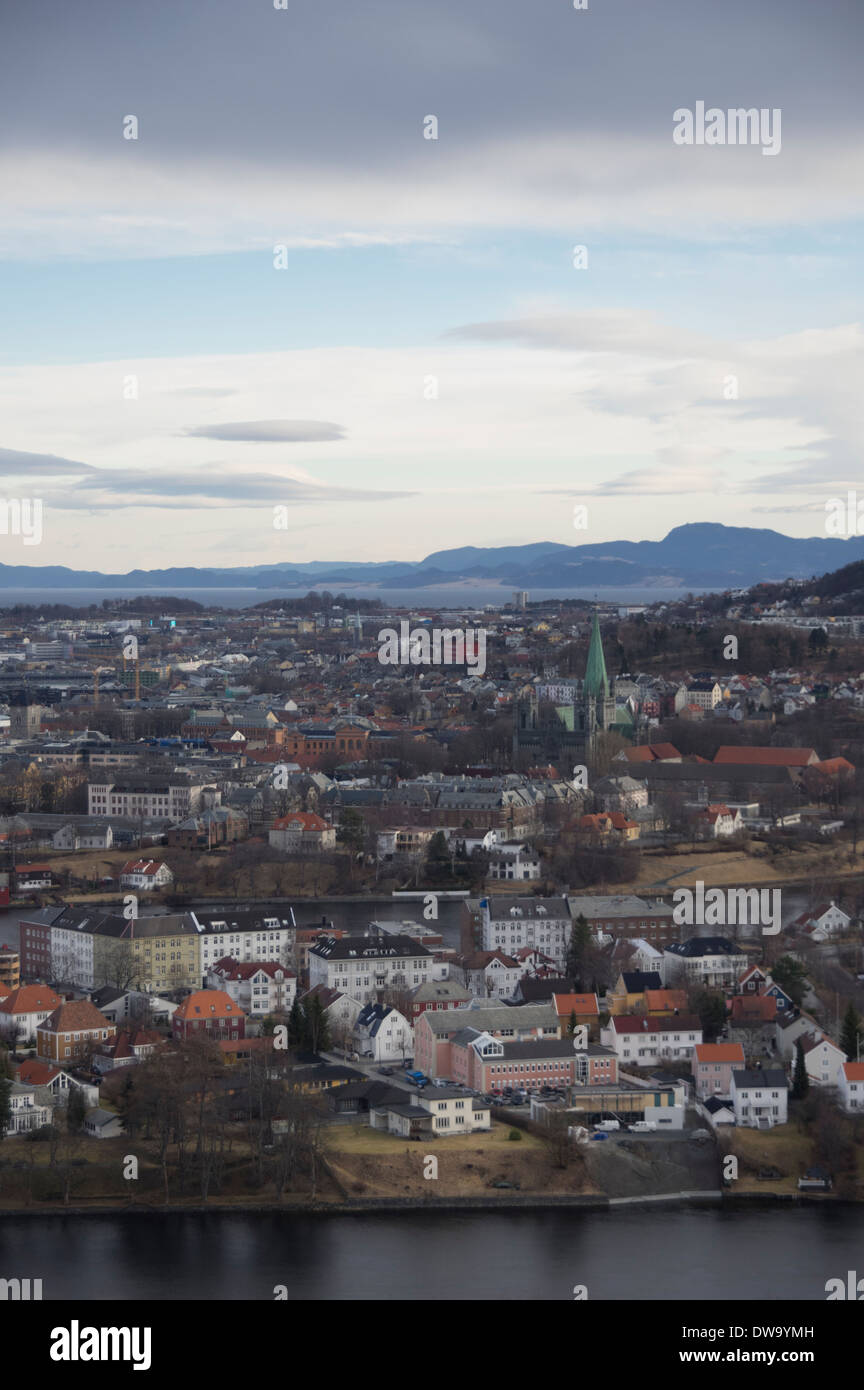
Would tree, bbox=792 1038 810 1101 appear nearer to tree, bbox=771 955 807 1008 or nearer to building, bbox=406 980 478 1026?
tree, bbox=771 955 807 1008

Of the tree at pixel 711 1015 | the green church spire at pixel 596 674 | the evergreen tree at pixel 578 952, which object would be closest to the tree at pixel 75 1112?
the tree at pixel 711 1015

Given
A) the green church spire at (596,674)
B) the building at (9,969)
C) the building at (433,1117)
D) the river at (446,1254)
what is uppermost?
the green church spire at (596,674)

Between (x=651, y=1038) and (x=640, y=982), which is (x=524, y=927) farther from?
(x=651, y=1038)

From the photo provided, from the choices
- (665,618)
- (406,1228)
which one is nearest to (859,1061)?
(406,1228)

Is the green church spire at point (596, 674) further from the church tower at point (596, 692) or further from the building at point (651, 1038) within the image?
the building at point (651, 1038)

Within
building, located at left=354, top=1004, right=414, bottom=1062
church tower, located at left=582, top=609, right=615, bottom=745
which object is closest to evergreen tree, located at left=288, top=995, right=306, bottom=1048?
building, located at left=354, top=1004, right=414, bottom=1062

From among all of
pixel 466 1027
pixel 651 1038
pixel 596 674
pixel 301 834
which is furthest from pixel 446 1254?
pixel 596 674

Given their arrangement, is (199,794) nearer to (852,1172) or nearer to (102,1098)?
(102,1098)
